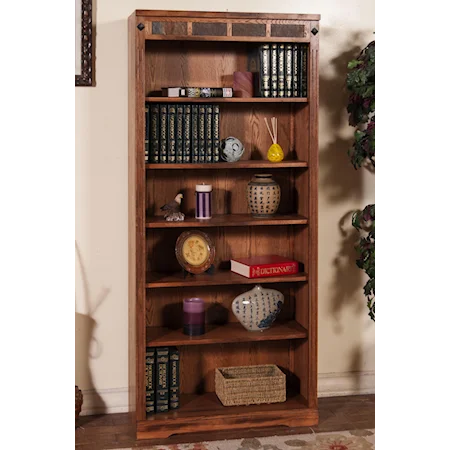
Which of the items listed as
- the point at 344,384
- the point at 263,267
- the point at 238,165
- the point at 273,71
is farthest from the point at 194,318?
the point at 273,71

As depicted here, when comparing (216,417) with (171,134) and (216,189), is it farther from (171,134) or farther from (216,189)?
(171,134)

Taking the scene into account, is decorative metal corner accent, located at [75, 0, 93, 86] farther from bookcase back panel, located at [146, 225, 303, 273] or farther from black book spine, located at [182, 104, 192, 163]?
bookcase back panel, located at [146, 225, 303, 273]

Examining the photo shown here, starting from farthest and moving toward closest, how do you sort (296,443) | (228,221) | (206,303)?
(206,303), (228,221), (296,443)

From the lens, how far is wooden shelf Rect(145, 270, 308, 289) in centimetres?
348

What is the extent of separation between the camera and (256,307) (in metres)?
3.66

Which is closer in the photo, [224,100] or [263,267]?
[224,100]

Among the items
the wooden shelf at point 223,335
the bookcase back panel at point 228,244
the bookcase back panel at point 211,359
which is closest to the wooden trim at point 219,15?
the bookcase back panel at point 228,244

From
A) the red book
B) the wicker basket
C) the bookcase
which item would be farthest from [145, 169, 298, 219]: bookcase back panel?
the wicker basket

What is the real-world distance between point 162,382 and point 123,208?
0.87 m

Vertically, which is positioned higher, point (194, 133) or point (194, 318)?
point (194, 133)
